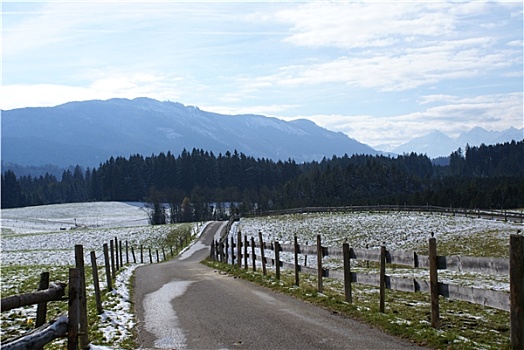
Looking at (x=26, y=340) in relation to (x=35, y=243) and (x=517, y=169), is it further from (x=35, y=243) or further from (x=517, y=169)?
(x=517, y=169)

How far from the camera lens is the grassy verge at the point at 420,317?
33.8ft

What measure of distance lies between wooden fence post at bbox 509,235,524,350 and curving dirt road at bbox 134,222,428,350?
191 centimetres

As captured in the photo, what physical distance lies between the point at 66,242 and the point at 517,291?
75918mm

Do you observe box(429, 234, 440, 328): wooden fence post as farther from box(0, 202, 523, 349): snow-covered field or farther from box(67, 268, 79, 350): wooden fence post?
box(67, 268, 79, 350): wooden fence post

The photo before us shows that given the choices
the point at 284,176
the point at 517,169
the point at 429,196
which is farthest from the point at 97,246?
the point at 517,169

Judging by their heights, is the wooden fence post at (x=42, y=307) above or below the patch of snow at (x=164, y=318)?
above

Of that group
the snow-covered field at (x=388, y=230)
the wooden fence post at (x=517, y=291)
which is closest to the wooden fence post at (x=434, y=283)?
the wooden fence post at (x=517, y=291)

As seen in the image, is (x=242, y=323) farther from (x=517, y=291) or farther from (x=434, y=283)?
(x=517, y=291)

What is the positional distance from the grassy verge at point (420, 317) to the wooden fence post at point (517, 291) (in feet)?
1.44

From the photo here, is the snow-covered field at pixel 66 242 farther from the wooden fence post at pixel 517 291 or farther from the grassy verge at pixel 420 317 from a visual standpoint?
the wooden fence post at pixel 517 291

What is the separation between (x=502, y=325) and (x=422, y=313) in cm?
190

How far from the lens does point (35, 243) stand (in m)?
78.4

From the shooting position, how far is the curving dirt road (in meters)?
10.7

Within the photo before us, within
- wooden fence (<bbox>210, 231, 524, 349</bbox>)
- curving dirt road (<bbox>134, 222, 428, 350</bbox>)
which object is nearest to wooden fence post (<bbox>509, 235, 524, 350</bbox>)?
wooden fence (<bbox>210, 231, 524, 349</bbox>)
